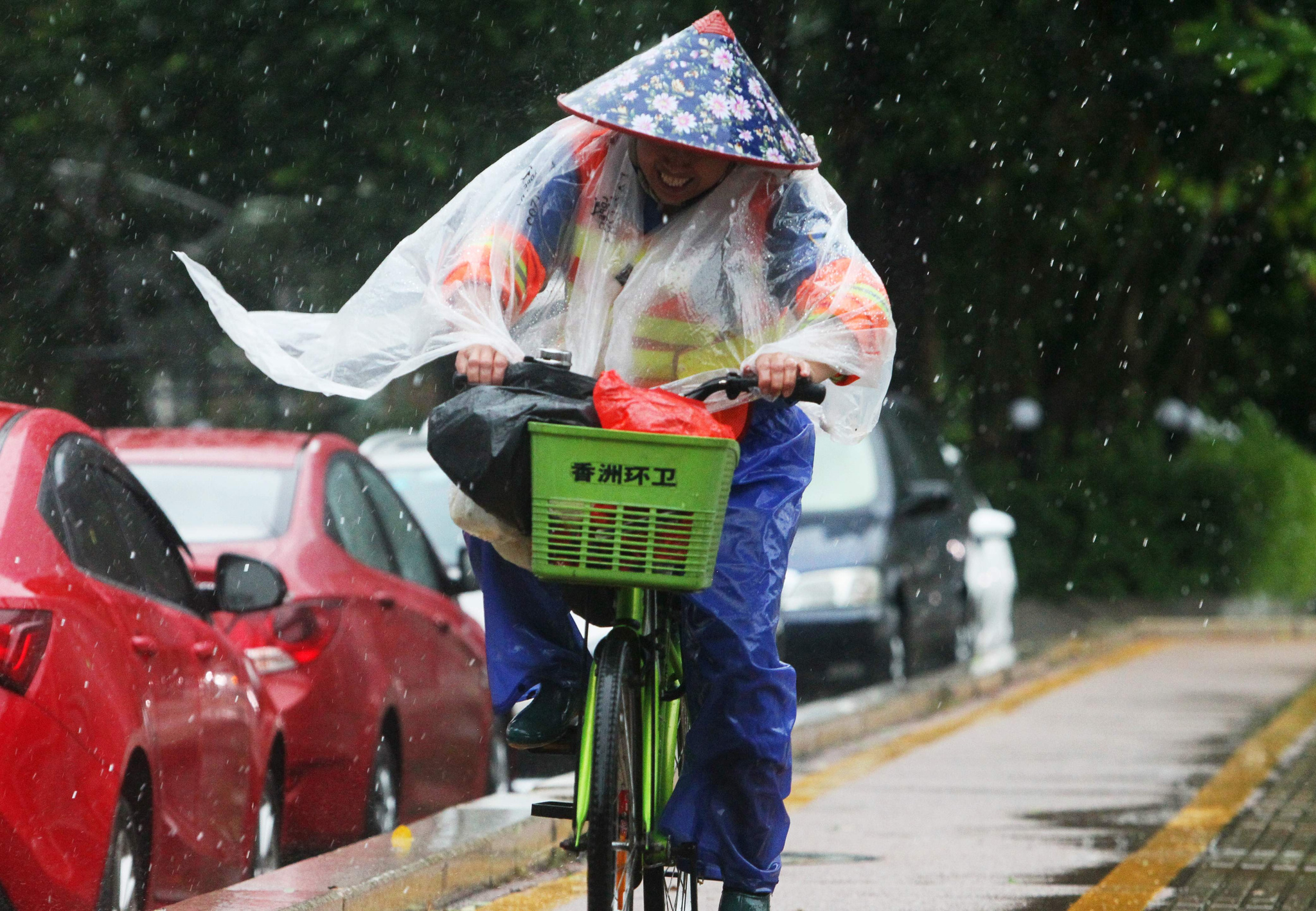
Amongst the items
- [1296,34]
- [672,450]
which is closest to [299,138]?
[1296,34]

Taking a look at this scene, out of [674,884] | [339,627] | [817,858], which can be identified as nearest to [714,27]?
[674,884]

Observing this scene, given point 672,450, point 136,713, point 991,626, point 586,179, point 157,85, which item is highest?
point 157,85

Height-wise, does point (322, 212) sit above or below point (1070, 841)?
above

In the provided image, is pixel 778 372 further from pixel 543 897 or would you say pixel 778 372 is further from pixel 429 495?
pixel 429 495

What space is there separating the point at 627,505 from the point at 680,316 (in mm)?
778

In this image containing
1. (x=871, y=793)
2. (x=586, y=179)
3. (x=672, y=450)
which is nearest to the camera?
(x=672, y=450)

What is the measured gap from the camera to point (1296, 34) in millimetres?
13594

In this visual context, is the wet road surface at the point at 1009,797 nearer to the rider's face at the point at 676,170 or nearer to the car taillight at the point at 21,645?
the car taillight at the point at 21,645

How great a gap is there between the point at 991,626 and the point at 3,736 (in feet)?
46.3

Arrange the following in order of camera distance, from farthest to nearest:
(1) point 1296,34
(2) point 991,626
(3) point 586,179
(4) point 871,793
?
(2) point 991,626, (1) point 1296,34, (4) point 871,793, (3) point 586,179

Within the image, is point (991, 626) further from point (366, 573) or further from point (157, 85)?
point (366, 573)

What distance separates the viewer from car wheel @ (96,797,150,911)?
4.69 metres

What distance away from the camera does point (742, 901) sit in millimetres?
4441

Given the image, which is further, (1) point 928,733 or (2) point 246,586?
(1) point 928,733
